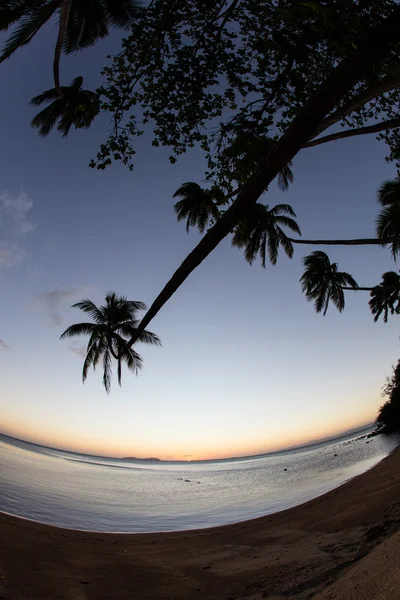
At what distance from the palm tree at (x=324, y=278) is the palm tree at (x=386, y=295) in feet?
6.11

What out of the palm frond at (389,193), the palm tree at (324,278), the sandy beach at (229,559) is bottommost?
the sandy beach at (229,559)

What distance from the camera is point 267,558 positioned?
5723 mm

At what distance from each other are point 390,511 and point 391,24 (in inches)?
306

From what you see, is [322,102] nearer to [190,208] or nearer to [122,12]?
[122,12]

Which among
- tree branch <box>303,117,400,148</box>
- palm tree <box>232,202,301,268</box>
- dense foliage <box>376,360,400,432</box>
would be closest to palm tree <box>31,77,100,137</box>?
tree branch <box>303,117,400,148</box>

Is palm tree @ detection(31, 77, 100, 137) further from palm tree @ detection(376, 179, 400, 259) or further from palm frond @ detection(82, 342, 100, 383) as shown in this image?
palm frond @ detection(82, 342, 100, 383)

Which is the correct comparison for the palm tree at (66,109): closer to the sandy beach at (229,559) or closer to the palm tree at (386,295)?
the sandy beach at (229,559)

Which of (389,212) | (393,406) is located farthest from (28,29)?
(393,406)

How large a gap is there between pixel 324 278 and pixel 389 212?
5.97m

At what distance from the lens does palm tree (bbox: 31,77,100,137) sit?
17.2 ft

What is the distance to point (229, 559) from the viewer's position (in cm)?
618

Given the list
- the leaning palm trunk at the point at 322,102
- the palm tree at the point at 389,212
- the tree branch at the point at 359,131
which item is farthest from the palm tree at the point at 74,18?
the palm tree at the point at 389,212

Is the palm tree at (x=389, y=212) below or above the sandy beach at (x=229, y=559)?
above

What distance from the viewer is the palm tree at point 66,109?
5.24 metres
